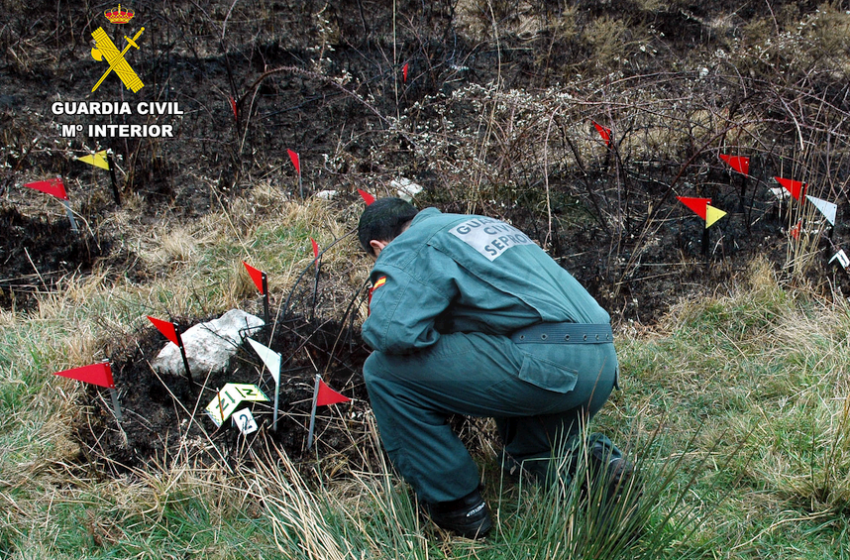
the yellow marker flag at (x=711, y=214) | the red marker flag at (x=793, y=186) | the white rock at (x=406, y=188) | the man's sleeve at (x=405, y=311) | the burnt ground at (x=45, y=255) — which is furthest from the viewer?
the white rock at (x=406, y=188)

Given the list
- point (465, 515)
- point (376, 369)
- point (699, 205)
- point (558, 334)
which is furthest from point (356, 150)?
point (465, 515)

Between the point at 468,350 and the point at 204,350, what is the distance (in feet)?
4.98

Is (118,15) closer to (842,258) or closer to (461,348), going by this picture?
(461,348)

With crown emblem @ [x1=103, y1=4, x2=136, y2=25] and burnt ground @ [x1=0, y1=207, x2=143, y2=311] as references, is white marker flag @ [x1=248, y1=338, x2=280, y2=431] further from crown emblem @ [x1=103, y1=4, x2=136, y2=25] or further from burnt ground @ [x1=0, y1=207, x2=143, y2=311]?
crown emblem @ [x1=103, y1=4, x2=136, y2=25]

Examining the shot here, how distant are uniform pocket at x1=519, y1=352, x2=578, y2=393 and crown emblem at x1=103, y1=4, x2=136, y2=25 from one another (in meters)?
4.85

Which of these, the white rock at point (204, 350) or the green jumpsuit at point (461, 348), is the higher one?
the green jumpsuit at point (461, 348)

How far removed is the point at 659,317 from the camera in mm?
3777

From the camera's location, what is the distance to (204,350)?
324 cm

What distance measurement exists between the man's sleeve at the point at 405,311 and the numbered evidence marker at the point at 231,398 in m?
0.91

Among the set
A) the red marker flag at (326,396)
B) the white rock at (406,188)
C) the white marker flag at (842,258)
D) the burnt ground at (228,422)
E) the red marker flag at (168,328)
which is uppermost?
the white marker flag at (842,258)

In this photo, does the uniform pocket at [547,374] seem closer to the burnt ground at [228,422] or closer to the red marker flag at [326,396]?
the red marker flag at [326,396]

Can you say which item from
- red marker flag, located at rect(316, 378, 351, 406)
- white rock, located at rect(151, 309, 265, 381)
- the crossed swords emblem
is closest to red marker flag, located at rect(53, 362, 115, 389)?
white rock, located at rect(151, 309, 265, 381)

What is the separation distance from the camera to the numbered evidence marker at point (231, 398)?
294 cm

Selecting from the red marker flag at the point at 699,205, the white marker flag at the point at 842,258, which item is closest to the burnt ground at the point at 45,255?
the red marker flag at the point at 699,205
